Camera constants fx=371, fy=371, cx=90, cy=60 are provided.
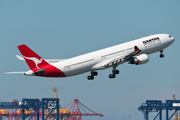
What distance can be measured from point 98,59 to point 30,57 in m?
14.1

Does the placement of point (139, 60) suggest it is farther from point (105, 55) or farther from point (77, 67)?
point (77, 67)

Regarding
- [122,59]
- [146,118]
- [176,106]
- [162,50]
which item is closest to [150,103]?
[146,118]

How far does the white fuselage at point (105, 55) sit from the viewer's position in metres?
72.4

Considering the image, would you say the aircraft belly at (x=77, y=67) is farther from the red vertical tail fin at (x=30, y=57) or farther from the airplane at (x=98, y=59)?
the red vertical tail fin at (x=30, y=57)

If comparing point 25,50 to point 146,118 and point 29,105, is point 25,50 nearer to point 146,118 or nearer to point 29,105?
point 29,105

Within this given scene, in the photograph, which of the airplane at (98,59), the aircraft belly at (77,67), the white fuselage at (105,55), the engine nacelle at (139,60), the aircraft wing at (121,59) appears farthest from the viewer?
the engine nacelle at (139,60)

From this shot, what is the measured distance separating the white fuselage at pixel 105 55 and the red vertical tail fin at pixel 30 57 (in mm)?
3122

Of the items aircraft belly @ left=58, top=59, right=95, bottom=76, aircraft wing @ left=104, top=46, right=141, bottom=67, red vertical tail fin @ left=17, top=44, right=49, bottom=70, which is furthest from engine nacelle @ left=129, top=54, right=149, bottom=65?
red vertical tail fin @ left=17, top=44, right=49, bottom=70

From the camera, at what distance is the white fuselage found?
72.4 m

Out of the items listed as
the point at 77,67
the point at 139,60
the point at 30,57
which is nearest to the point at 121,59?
the point at 139,60

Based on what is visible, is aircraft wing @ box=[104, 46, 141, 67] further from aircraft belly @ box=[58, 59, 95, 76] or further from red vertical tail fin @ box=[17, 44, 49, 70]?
red vertical tail fin @ box=[17, 44, 49, 70]

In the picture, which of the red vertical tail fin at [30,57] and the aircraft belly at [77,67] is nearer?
the red vertical tail fin at [30,57]

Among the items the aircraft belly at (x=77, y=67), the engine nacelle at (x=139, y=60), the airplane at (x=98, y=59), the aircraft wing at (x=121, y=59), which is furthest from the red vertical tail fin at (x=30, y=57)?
the engine nacelle at (x=139, y=60)

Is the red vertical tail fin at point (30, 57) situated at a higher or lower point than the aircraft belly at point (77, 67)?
higher
